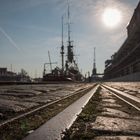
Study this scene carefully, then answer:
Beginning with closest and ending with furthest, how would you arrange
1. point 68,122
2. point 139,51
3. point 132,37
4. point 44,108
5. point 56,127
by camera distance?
point 56,127 → point 68,122 → point 44,108 → point 139,51 → point 132,37

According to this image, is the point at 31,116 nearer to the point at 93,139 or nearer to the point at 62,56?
the point at 93,139

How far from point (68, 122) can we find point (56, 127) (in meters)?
0.45

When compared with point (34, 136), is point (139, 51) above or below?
above

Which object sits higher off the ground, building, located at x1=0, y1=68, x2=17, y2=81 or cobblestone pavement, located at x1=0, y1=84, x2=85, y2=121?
building, located at x1=0, y1=68, x2=17, y2=81

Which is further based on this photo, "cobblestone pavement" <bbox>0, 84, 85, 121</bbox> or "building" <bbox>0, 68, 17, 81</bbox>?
"building" <bbox>0, 68, 17, 81</bbox>

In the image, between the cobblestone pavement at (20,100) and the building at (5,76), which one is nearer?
the cobblestone pavement at (20,100)

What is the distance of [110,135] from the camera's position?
3.11 meters

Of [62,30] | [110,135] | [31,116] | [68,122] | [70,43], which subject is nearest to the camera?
[110,135]

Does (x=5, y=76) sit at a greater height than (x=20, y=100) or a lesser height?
greater

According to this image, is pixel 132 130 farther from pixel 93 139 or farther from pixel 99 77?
pixel 99 77

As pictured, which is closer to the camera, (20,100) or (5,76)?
(20,100)

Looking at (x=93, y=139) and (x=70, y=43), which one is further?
(x=70, y=43)

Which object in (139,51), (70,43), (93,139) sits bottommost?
(93,139)

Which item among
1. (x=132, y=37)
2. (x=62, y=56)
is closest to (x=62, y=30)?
(x=62, y=56)
